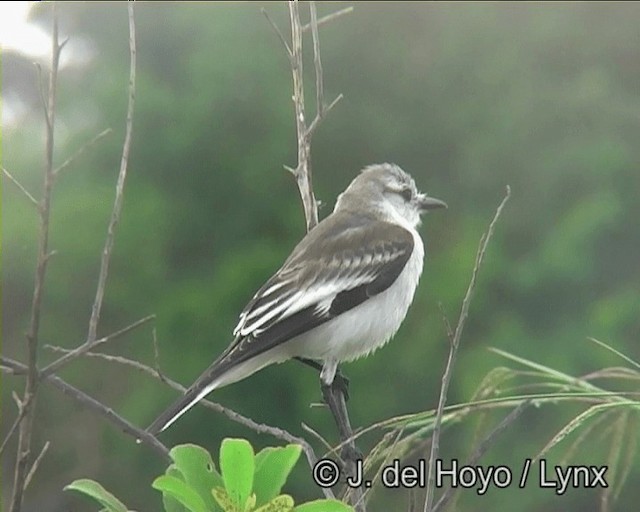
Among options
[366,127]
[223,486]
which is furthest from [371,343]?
[366,127]

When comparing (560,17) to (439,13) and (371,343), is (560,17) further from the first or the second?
(371,343)

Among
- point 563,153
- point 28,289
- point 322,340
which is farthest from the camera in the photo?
point 563,153

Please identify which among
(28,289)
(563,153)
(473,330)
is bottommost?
(473,330)

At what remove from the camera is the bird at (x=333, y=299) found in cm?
123

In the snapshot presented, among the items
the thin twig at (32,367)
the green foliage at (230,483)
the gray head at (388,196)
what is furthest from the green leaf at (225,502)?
the gray head at (388,196)

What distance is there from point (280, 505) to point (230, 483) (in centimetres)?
3

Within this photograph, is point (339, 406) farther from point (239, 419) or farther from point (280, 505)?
point (280, 505)

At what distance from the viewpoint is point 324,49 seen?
509 centimetres

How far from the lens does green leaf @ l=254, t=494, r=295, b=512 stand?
0.61m

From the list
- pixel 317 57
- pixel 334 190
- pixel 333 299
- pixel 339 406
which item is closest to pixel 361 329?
pixel 333 299

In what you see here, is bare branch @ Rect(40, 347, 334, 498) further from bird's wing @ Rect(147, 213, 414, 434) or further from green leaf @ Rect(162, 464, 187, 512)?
bird's wing @ Rect(147, 213, 414, 434)

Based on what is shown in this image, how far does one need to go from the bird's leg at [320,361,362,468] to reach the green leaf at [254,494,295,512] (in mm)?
241

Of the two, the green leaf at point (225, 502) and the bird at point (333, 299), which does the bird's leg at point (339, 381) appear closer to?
the bird at point (333, 299)

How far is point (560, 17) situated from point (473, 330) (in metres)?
1.82
